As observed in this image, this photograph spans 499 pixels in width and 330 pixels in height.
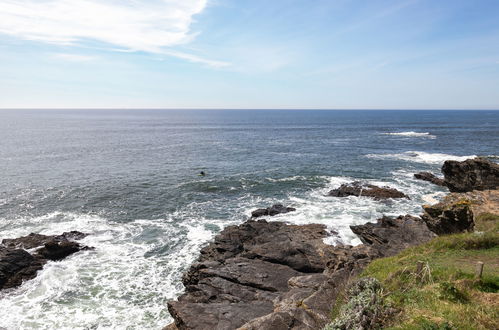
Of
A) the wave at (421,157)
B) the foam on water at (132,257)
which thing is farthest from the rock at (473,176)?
the wave at (421,157)

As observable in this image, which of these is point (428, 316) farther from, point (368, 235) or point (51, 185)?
point (51, 185)

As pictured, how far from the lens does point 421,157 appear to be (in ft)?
251

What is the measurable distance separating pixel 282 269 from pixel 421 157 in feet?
220

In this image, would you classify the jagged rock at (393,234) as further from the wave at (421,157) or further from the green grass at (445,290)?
the wave at (421,157)

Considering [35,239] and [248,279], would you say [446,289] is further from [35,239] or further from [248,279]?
[35,239]

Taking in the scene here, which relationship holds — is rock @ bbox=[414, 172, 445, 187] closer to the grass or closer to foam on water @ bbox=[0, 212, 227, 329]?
the grass

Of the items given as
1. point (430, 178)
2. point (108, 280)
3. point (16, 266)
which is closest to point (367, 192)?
point (430, 178)

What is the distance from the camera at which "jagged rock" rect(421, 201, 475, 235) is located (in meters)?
25.3

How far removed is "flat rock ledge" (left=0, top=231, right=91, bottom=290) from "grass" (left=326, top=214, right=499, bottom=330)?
1071 inches

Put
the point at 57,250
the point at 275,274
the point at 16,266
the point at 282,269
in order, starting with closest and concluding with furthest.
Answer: the point at 275,274 → the point at 282,269 → the point at 16,266 → the point at 57,250

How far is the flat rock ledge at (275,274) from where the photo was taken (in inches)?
615

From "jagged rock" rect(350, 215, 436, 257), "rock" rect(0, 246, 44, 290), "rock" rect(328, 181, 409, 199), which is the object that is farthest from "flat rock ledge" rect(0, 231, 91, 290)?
"rock" rect(328, 181, 409, 199)

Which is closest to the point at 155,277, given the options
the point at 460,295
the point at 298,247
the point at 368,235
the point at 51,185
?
the point at 298,247

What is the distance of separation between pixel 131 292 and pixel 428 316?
2175cm
